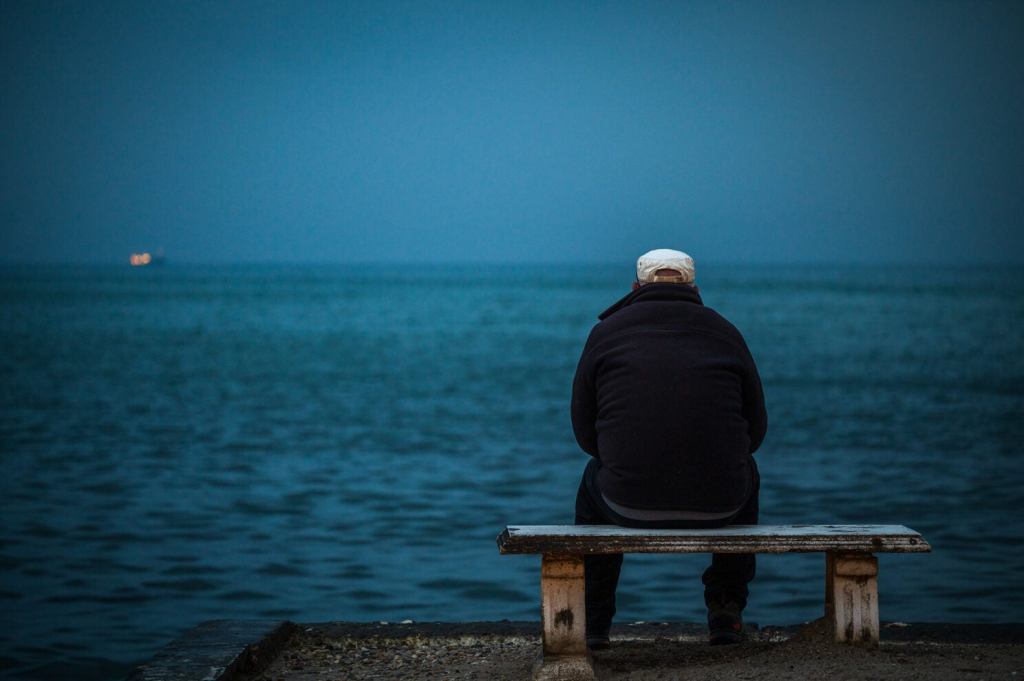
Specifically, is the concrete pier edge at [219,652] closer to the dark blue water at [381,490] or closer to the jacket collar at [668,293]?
the dark blue water at [381,490]

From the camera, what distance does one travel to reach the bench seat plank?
13.1ft

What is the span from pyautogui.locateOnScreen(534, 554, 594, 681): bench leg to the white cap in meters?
1.06

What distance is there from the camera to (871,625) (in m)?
4.37

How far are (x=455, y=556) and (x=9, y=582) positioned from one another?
3.08m

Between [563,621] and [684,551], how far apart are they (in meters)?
0.51

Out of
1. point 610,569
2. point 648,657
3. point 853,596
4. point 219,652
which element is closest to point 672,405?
point 610,569

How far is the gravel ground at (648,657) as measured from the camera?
4141 mm

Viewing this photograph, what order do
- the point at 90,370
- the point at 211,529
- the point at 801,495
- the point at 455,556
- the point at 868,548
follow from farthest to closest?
the point at 90,370 → the point at 801,495 → the point at 211,529 → the point at 455,556 → the point at 868,548

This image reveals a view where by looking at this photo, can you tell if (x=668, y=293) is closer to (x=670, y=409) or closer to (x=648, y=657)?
(x=670, y=409)

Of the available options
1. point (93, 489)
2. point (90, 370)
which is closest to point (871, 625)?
point (93, 489)

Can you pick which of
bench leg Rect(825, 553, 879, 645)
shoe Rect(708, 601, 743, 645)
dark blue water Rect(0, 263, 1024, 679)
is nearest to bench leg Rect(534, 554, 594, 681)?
shoe Rect(708, 601, 743, 645)

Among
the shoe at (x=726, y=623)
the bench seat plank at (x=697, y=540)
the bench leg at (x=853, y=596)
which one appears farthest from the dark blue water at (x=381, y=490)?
the bench seat plank at (x=697, y=540)

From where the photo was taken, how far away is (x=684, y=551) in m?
4.05

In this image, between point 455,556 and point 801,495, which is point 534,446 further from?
point 455,556
